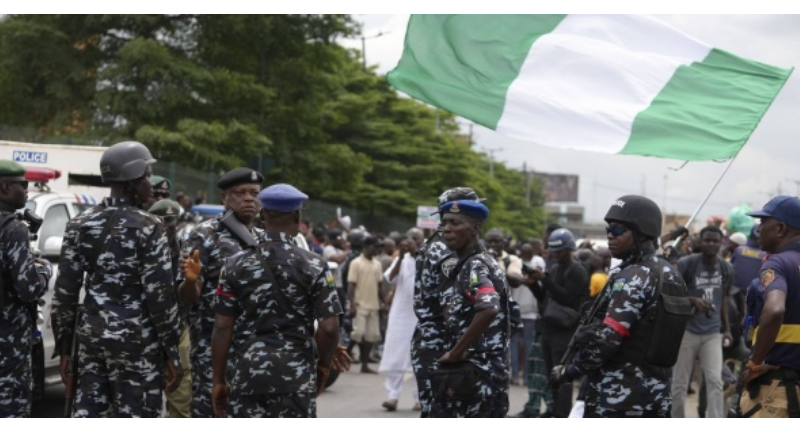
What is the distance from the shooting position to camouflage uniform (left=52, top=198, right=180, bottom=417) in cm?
705

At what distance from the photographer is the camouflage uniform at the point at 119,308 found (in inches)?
278

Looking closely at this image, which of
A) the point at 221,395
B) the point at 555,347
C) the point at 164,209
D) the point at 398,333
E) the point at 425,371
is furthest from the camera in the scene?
the point at 398,333

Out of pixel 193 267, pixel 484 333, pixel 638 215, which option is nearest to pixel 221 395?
pixel 193 267

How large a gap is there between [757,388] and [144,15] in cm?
2739

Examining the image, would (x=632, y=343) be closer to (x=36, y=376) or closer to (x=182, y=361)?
(x=182, y=361)

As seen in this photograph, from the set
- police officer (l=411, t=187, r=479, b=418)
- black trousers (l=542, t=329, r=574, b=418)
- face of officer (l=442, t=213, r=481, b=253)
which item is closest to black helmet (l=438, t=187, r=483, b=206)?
police officer (l=411, t=187, r=479, b=418)

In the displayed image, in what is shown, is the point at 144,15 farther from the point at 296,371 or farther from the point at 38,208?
the point at 296,371

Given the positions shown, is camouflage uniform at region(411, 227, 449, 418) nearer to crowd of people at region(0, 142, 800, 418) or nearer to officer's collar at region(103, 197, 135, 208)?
crowd of people at region(0, 142, 800, 418)

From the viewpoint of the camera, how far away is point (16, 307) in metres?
7.67

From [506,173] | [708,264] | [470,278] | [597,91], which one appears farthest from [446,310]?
[506,173]

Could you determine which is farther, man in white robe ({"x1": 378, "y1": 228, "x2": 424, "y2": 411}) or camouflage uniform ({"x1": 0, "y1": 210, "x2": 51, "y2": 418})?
man in white robe ({"x1": 378, "y1": 228, "x2": 424, "y2": 411})

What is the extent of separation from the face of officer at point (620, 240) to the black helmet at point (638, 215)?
→ 37mm

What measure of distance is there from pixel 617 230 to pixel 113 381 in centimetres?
291

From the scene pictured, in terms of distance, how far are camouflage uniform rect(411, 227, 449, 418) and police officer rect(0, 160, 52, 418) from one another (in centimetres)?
240
